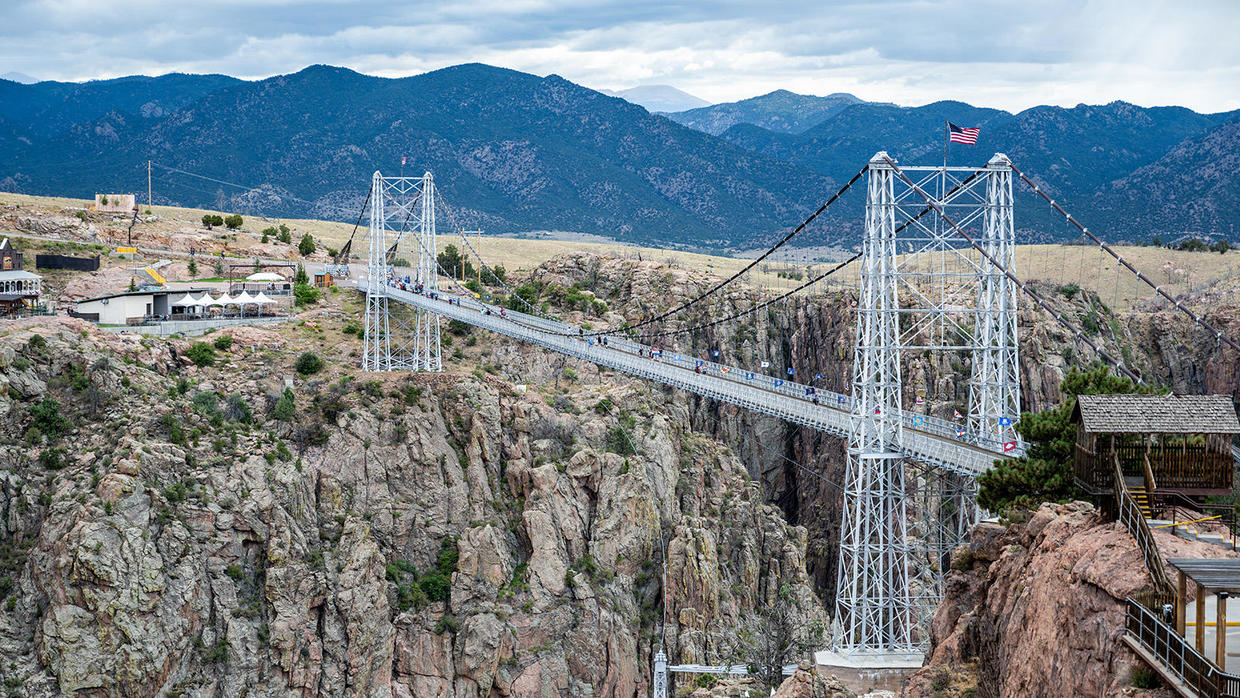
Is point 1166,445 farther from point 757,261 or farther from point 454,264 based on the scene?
point 454,264

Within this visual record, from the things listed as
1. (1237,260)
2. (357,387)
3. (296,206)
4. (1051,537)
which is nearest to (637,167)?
(296,206)

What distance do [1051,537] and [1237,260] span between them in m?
80.0

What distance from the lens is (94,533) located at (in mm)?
40469

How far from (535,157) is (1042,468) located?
143 meters

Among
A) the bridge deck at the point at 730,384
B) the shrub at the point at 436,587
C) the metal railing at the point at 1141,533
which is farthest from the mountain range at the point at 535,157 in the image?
the metal railing at the point at 1141,533

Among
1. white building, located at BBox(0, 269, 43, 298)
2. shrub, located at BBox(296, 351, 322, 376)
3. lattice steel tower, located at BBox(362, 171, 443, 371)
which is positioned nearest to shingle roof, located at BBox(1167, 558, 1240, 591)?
shrub, located at BBox(296, 351, 322, 376)

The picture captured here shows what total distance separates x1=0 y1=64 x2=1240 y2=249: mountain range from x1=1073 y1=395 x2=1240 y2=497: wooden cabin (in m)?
116

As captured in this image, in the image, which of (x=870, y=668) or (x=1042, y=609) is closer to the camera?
(x=1042, y=609)

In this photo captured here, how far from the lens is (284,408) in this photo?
48.2 metres

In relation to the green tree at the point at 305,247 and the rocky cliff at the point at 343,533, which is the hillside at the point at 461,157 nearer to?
the green tree at the point at 305,247

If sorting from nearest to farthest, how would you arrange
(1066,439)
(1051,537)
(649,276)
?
(1051,537) < (1066,439) < (649,276)

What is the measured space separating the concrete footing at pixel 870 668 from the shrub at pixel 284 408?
2238 cm

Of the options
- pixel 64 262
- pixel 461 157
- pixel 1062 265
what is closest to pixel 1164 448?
pixel 64 262

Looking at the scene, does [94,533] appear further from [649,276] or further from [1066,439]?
[649,276]
